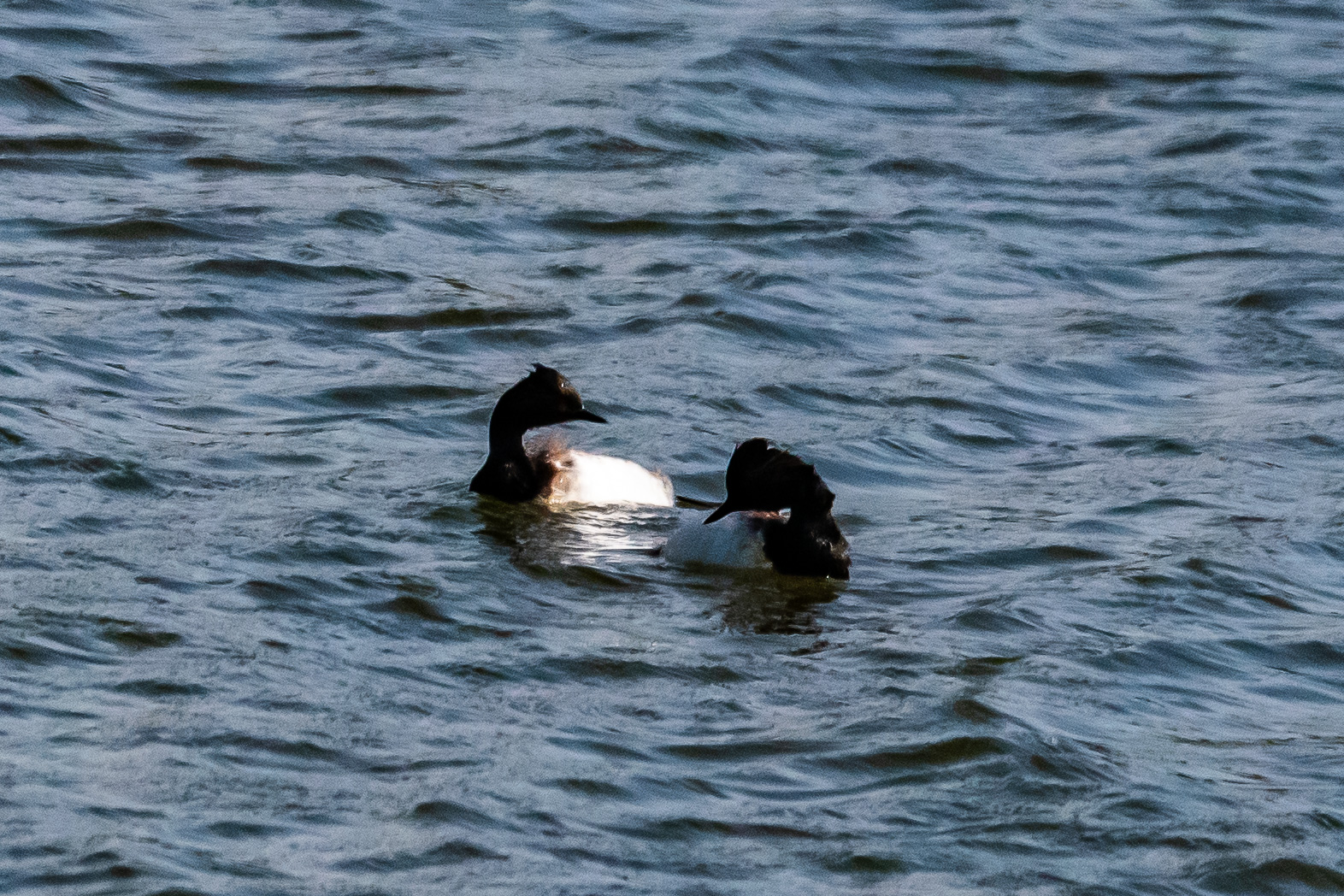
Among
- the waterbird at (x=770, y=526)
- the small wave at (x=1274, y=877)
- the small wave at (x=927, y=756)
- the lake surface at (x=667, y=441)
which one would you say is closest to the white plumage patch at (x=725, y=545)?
the waterbird at (x=770, y=526)

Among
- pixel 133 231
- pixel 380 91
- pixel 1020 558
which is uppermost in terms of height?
pixel 380 91

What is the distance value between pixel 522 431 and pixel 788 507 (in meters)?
1.41

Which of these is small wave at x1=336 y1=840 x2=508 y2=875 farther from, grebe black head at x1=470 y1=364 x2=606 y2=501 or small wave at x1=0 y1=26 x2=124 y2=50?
small wave at x1=0 y1=26 x2=124 y2=50

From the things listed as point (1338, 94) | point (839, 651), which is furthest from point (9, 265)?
point (1338, 94)

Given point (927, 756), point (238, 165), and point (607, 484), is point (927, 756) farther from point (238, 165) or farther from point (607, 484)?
point (238, 165)

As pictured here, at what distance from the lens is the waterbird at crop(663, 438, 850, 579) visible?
854 centimetres

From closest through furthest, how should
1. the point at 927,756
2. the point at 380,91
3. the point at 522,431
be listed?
1. the point at 927,756
2. the point at 522,431
3. the point at 380,91

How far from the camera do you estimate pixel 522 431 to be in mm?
9570

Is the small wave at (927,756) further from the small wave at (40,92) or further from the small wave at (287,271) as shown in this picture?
the small wave at (40,92)

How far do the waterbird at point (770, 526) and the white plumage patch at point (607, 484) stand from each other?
0.79 m

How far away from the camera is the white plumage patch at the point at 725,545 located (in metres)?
8.70

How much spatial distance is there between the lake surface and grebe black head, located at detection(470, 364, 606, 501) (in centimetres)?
15

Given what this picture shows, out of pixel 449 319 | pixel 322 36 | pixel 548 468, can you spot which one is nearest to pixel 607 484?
pixel 548 468

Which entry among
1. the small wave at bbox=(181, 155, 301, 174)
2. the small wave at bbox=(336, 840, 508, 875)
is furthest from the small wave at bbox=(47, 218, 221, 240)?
the small wave at bbox=(336, 840, 508, 875)
